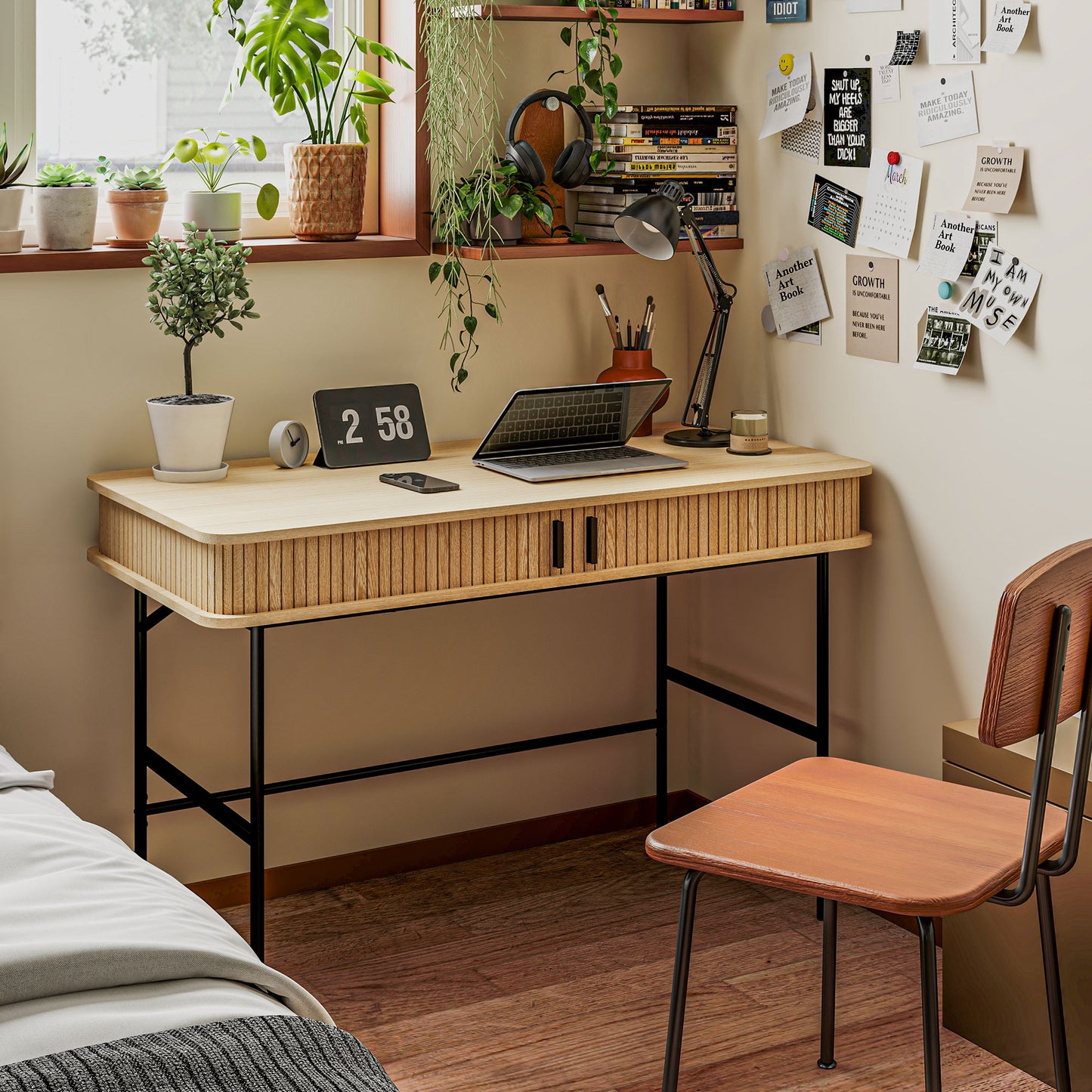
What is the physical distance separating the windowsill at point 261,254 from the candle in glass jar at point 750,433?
2.25ft

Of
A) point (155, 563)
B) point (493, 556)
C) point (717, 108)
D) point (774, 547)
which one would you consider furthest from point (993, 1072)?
point (717, 108)

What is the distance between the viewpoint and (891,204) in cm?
265

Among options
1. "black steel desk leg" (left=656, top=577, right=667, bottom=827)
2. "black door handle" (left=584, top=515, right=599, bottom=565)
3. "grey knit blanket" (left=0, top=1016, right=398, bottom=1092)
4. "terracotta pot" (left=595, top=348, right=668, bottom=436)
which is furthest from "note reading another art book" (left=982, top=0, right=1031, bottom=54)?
"grey knit blanket" (left=0, top=1016, right=398, bottom=1092)

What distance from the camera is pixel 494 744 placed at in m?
3.16

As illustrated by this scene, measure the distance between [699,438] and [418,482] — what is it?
2.15 ft

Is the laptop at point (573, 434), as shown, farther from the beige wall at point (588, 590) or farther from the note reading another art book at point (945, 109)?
the note reading another art book at point (945, 109)

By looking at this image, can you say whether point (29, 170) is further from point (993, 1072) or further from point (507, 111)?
point (993, 1072)

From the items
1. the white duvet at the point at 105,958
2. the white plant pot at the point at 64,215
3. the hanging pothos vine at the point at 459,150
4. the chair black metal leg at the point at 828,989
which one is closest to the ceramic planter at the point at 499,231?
the hanging pothos vine at the point at 459,150

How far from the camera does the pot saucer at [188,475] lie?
2533 millimetres

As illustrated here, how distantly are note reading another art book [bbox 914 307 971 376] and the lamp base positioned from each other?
0.43m

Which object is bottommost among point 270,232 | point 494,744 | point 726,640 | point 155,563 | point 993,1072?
point 993,1072

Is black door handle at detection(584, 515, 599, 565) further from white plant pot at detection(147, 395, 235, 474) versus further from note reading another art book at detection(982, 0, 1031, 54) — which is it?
note reading another art book at detection(982, 0, 1031, 54)

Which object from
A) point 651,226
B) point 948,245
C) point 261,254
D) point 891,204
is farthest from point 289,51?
point 948,245

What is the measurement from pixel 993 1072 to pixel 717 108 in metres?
1.83
